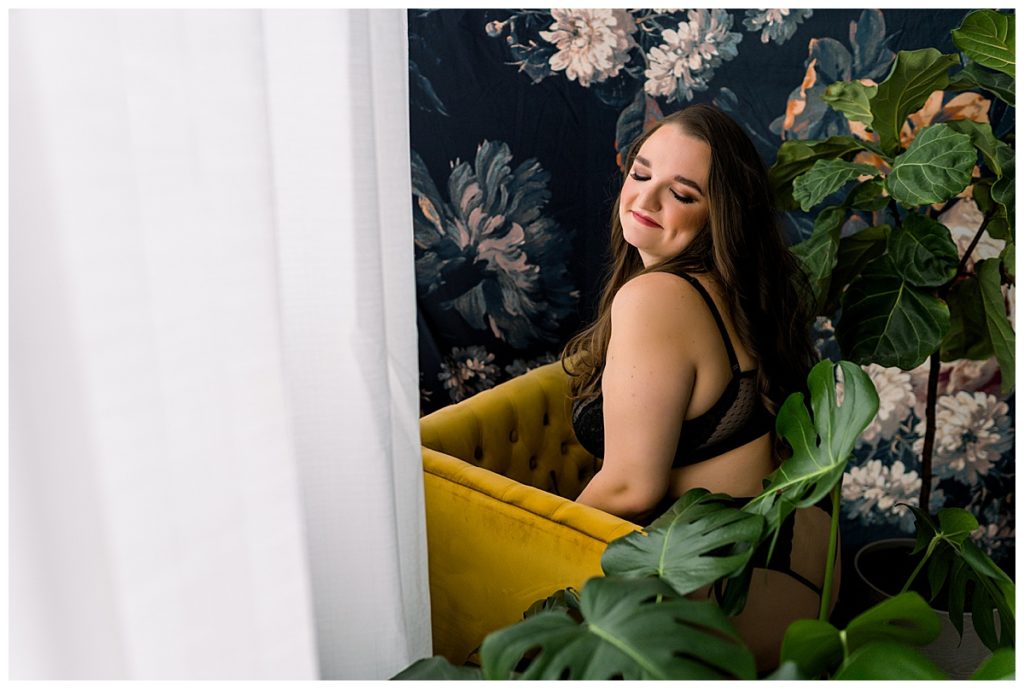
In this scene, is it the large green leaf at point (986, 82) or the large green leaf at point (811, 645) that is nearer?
the large green leaf at point (811, 645)

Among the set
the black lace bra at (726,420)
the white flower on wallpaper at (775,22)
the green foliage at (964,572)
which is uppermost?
the white flower on wallpaper at (775,22)

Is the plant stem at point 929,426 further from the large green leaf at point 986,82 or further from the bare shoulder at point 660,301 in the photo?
the bare shoulder at point 660,301

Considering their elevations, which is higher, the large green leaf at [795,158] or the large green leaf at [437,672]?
the large green leaf at [795,158]

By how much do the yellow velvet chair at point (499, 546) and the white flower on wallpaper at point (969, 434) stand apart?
3.14ft

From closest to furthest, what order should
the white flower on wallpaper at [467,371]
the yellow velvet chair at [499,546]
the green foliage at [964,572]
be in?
1. the green foliage at [964,572]
2. the yellow velvet chair at [499,546]
3. the white flower on wallpaper at [467,371]

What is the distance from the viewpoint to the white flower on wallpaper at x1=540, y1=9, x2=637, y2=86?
7.47ft

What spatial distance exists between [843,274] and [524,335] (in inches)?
36.1

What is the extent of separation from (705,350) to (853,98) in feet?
2.29

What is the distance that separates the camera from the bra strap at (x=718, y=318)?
147cm

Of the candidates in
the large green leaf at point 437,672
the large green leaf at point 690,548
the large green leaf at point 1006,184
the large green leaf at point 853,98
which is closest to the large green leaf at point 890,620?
the large green leaf at point 690,548

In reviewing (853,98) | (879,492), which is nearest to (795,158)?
(853,98)

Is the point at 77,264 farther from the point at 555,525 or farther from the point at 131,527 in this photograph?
the point at 555,525

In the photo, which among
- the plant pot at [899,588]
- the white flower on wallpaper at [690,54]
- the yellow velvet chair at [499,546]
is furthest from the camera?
the white flower on wallpaper at [690,54]

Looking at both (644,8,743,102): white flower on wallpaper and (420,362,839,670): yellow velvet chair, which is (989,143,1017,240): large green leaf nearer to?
(420,362,839,670): yellow velvet chair
